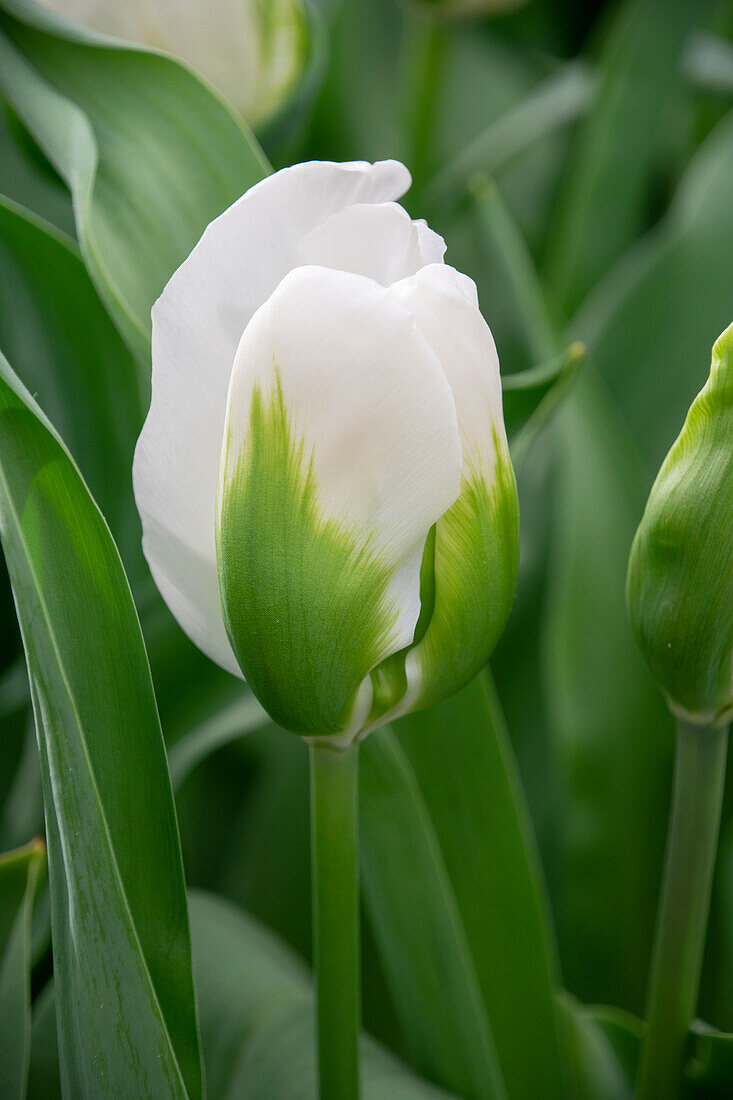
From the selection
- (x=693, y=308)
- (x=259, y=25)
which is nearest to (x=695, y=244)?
(x=693, y=308)

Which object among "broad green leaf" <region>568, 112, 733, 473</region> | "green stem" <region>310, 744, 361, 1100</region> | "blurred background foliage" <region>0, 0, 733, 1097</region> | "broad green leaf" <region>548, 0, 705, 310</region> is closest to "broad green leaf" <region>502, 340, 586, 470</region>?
"blurred background foliage" <region>0, 0, 733, 1097</region>

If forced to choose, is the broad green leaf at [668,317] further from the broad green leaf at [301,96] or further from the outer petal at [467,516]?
the outer petal at [467,516]

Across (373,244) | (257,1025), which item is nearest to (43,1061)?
(257,1025)

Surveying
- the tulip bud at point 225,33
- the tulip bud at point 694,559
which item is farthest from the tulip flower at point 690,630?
the tulip bud at point 225,33

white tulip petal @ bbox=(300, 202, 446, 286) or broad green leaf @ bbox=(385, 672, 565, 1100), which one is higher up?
white tulip petal @ bbox=(300, 202, 446, 286)

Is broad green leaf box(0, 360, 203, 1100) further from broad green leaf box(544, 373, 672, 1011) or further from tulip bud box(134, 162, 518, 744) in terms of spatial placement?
broad green leaf box(544, 373, 672, 1011)

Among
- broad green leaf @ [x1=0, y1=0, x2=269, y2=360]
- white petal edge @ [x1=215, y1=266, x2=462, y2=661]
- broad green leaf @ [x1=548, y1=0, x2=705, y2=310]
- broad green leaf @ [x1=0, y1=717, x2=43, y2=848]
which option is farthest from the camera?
broad green leaf @ [x1=548, y1=0, x2=705, y2=310]

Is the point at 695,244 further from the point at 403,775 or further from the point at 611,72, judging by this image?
the point at 403,775
